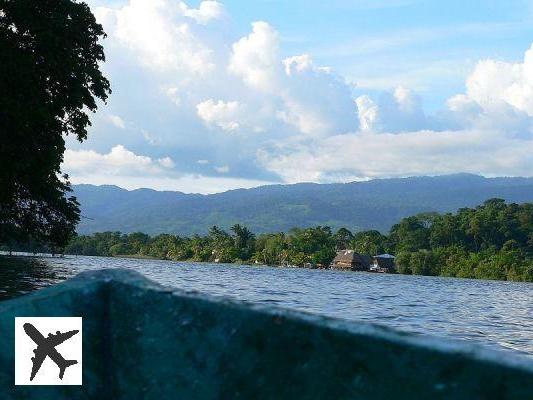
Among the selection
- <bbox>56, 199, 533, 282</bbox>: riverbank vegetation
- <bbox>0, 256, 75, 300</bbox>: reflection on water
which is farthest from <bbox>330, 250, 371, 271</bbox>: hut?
<bbox>0, 256, 75, 300</bbox>: reflection on water

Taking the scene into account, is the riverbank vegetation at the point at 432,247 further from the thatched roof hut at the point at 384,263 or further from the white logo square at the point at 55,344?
the white logo square at the point at 55,344

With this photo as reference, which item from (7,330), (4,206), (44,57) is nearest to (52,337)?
(7,330)

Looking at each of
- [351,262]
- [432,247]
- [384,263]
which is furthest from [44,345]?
[432,247]

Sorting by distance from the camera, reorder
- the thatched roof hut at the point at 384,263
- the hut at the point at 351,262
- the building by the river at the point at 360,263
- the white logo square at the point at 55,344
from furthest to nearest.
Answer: the hut at the point at 351,262
the building by the river at the point at 360,263
the thatched roof hut at the point at 384,263
the white logo square at the point at 55,344

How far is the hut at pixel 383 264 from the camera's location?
16238 cm

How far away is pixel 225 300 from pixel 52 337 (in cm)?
70

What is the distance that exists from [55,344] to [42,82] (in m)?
24.0

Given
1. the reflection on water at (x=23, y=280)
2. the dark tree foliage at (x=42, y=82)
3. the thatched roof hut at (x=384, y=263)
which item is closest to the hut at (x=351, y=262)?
the thatched roof hut at (x=384, y=263)

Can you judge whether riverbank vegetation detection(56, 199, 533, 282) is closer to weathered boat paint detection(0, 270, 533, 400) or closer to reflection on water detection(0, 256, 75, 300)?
reflection on water detection(0, 256, 75, 300)

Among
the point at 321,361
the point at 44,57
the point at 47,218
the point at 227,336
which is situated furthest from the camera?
the point at 47,218

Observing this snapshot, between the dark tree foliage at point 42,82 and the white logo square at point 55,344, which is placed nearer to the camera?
the white logo square at point 55,344

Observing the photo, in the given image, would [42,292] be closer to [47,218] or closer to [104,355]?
[104,355]

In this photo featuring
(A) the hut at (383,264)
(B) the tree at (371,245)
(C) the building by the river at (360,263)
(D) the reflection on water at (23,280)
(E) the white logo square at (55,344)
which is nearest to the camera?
(E) the white logo square at (55,344)

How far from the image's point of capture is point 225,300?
8.06 feet
